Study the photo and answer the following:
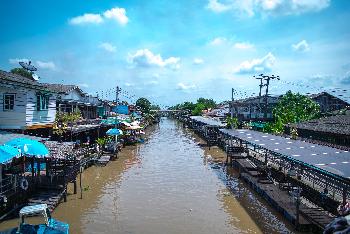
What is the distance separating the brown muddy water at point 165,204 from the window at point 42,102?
6661mm


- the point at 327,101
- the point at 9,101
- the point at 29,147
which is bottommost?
the point at 29,147

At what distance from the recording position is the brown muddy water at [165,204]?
1617cm

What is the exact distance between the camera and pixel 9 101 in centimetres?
2362

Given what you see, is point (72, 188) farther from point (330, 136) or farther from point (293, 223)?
point (330, 136)

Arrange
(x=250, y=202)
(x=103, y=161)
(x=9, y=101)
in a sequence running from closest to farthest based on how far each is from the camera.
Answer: (x=250, y=202)
(x=9, y=101)
(x=103, y=161)

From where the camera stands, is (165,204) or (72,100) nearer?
(165,204)

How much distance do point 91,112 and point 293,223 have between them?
40010 millimetres

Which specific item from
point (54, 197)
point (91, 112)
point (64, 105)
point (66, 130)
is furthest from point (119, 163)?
point (91, 112)

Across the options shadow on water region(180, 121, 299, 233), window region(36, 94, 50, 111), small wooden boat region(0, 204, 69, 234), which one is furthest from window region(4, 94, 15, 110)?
shadow on water region(180, 121, 299, 233)

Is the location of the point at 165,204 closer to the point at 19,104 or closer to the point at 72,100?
the point at 19,104

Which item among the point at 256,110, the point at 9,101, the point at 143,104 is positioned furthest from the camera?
the point at 143,104

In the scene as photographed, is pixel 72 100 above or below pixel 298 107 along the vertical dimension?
below

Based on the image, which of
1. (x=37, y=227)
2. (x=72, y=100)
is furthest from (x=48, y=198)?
(x=72, y=100)

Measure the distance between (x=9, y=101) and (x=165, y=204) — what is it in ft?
45.4
